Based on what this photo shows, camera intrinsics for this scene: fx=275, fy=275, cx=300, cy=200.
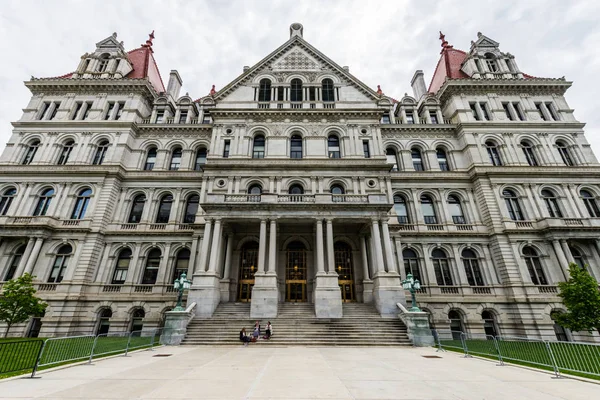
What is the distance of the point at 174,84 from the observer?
34.7 metres

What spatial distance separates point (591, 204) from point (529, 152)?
6.55 m

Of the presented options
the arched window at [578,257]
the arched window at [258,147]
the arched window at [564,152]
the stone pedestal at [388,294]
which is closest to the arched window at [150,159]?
the arched window at [258,147]

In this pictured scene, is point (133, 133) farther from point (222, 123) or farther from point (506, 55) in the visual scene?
point (506, 55)

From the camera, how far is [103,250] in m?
23.2

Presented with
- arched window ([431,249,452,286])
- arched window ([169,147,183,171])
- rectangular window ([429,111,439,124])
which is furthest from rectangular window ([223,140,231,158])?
rectangular window ([429,111,439,124])

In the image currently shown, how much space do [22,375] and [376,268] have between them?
704 inches

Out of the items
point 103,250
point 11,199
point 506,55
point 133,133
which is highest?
point 506,55

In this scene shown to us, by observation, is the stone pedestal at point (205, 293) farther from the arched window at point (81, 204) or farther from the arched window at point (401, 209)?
the arched window at point (401, 209)

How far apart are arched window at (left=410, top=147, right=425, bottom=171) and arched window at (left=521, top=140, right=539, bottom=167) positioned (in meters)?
9.51

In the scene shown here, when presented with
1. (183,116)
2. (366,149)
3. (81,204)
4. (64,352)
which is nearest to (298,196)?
(366,149)

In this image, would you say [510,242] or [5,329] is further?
Result: [510,242]

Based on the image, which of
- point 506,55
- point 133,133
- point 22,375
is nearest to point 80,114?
point 133,133

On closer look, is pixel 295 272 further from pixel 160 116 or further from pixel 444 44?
pixel 444 44

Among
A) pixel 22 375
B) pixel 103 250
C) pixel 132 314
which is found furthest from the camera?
pixel 103 250
